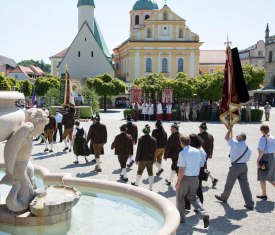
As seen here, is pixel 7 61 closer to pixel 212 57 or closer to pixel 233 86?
pixel 212 57

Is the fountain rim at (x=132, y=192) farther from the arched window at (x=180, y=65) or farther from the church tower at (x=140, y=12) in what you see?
the church tower at (x=140, y=12)

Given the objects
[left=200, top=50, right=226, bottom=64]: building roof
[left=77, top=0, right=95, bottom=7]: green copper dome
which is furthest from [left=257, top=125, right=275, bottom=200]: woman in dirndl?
[left=200, top=50, right=226, bottom=64]: building roof

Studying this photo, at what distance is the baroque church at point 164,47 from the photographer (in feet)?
208

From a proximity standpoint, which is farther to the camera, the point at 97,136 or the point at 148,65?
the point at 148,65

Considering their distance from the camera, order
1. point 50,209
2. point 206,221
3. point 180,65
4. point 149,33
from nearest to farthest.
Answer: point 50,209, point 206,221, point 149,33, point 180,65

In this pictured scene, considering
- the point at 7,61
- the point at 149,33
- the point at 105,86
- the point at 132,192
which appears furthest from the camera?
the point at 7,61

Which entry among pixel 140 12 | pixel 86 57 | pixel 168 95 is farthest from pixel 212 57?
pixel 168 95

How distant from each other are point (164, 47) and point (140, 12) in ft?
63.6

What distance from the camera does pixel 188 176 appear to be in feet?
22.8

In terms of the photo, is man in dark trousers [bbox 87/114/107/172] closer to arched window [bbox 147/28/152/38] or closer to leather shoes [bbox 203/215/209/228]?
leather shoes [bbox 203/215/209/228]

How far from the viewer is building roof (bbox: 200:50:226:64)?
3415 inches

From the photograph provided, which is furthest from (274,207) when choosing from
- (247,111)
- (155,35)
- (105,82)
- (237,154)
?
(155,35)

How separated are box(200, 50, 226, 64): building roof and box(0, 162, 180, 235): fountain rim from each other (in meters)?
81.0

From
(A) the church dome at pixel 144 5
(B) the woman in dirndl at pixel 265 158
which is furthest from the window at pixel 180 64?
(B) the woman in dirndl at pixel 265 158
